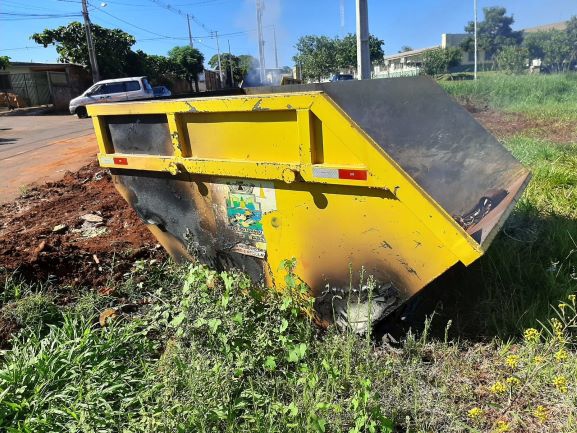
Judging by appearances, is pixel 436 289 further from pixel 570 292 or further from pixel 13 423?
pixel 13 423

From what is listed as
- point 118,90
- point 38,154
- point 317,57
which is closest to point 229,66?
point 317,57

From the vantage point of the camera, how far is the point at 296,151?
99.5 inches

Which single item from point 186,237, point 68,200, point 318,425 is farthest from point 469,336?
point 68,200

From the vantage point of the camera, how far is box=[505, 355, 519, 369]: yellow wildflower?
2254 mm

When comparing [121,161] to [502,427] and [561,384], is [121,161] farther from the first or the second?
[561,384]

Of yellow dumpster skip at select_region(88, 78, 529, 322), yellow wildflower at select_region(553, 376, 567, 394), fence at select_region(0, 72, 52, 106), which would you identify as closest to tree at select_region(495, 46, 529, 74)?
fence at select_region(0, 72, 52, 106)

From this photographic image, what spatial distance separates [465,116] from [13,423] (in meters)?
3.55

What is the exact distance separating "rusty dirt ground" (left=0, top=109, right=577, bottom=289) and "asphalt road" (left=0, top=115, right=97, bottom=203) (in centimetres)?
100

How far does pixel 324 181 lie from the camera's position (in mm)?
2457

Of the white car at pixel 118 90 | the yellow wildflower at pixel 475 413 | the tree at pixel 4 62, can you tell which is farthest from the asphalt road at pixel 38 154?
the tree at pixel 4 62

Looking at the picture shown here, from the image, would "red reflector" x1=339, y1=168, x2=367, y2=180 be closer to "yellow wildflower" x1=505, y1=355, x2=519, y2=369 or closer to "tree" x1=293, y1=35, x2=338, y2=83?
"yellow wildflower" x1=505, y1=355, x2=519, y2=369

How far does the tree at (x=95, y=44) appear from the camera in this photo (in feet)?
97.3

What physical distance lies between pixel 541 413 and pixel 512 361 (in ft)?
0.86

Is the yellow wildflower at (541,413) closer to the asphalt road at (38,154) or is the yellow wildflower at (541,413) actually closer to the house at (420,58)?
the asphalt road at (38,154)
